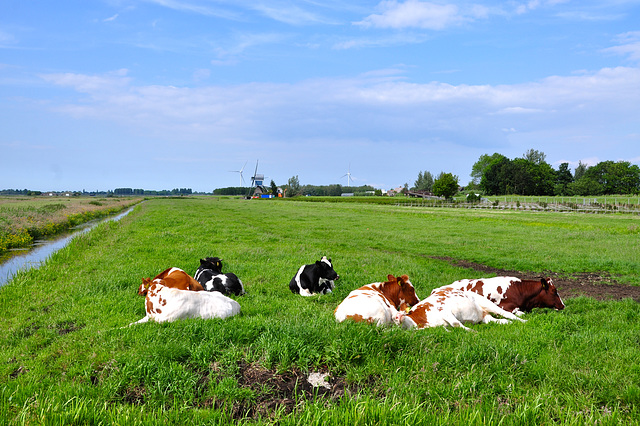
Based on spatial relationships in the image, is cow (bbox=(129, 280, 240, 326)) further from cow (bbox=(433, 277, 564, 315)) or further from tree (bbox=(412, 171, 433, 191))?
tree (bbox=(412, 171, 433, 191))

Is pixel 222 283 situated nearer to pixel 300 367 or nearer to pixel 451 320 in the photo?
pixel 300 367

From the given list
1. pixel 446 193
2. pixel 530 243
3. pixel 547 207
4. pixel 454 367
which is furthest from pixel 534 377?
pixel 446 193

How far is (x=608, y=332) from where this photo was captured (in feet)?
20.8

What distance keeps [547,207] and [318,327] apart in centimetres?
7009

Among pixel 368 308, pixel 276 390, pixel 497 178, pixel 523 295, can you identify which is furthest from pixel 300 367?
pixel 497 178

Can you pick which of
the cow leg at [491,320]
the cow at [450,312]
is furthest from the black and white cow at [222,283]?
the cow leg at [491,320]

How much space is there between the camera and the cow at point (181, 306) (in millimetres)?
6402

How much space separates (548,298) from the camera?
824cm

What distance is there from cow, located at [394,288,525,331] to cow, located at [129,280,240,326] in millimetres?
3081

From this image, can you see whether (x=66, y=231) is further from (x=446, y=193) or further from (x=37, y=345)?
(x=446, y=193)

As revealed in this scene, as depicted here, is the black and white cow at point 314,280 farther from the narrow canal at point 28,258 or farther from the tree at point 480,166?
the tree at point 480,166

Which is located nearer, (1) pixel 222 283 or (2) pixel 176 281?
(2) pixel 176 281

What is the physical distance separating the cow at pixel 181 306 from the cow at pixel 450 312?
3081 millimetres

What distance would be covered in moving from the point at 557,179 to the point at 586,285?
5919 inches
